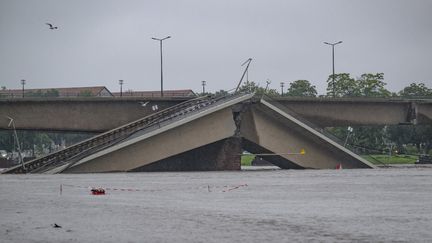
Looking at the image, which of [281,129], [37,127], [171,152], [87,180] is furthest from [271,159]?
[87,180]

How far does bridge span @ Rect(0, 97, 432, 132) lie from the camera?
305ft

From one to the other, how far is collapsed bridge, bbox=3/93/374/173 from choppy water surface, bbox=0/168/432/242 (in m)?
25.3

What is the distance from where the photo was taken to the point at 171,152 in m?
89.3

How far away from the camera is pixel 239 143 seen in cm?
9450

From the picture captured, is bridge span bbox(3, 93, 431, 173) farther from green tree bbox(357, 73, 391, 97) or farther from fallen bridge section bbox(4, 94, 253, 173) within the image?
green tree bbox(357, 73, 391, 97)

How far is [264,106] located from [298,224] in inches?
2362

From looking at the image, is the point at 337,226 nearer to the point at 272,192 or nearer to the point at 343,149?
the point at 272,192

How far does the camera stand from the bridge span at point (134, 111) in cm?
9300

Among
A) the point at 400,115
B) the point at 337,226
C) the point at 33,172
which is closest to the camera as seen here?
the point at 337,226

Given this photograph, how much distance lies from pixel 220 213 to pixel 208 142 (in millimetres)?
53471

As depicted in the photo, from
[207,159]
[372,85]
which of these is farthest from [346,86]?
[207,159]

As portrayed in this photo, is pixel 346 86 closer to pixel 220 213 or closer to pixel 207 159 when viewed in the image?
pixel 207 159

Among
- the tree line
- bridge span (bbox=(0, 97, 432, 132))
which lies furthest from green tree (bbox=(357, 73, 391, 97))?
bridge span (bbox=(0, 97, 432, 132))

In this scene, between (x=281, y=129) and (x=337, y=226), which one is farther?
(x=281, y=129)
